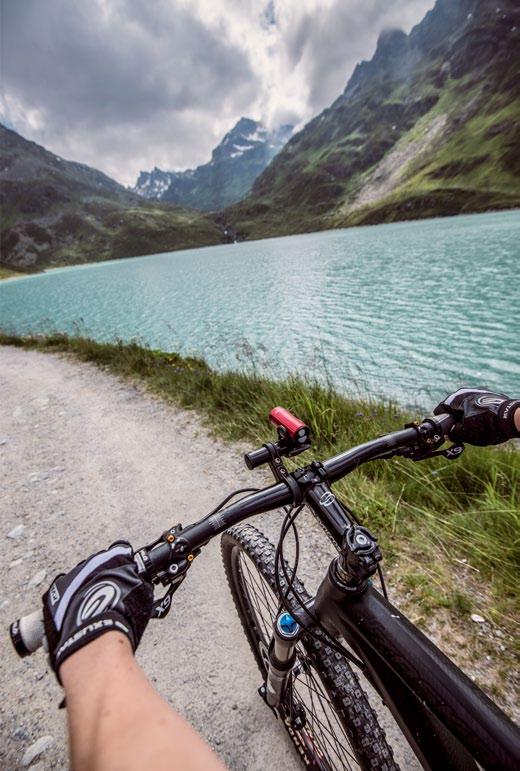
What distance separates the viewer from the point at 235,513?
150 cm

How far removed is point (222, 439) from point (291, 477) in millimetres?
4813

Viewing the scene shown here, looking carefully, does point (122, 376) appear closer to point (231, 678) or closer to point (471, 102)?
point (231, 678)

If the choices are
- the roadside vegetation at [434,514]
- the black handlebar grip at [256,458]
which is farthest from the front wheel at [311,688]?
the roadside vegetation at [434,514]

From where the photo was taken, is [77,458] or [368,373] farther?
[368,373]

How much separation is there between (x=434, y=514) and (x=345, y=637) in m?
A: 3.06

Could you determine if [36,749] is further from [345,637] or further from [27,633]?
[345,637]

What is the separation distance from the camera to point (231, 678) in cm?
279

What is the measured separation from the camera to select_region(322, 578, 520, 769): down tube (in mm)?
961

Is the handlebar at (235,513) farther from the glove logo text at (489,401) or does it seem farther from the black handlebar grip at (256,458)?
the glove logo text at (489,401)

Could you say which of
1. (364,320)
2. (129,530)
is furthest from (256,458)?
(364,320)

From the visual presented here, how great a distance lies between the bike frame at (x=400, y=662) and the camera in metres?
0.98

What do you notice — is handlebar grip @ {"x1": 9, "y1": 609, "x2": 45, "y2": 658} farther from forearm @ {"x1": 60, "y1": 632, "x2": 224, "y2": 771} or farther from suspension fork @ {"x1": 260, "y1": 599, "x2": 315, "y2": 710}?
suspension fork @ {"x1": 260, "y1": 599, "x2": 315, "y2": 710}

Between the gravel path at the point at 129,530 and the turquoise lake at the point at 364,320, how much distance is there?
3.76m

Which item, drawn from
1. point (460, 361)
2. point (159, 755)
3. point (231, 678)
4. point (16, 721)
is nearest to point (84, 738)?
point (159, 755)
